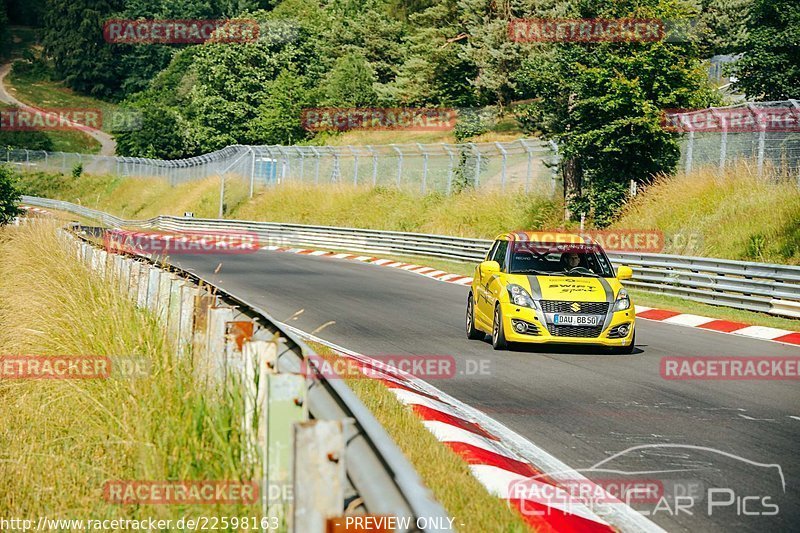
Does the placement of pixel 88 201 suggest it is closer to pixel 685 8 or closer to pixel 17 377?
pixel 685 8

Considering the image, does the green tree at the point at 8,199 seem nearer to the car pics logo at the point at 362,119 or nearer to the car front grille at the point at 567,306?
the car front grille at the point at 567,306

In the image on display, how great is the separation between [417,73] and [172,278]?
228 ft

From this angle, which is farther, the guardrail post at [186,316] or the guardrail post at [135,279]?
the guardrail post at [135,279]

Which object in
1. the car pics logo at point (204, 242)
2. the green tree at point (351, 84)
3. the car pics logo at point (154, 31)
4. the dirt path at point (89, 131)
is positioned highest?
the car pics logo at point (154, 31)

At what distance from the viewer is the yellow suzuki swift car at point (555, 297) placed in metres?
13.6

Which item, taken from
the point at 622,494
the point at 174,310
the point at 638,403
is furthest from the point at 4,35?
the point at 622,494

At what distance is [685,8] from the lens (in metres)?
33.0

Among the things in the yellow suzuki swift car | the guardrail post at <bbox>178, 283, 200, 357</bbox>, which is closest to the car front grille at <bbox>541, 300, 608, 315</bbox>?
the yellow suzuki swift car

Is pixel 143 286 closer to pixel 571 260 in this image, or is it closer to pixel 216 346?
pixel 216 346

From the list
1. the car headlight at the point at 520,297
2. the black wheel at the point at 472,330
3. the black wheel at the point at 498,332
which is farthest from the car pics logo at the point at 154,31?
the car headlight at the point at 520,297

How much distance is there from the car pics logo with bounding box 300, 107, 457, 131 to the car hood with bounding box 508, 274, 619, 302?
2543 inches

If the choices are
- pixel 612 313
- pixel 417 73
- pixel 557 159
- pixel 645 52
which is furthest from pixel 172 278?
pixel 417 73

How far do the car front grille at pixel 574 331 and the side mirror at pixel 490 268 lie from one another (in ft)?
3.68

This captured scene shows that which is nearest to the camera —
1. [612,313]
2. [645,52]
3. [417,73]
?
[612,313]
